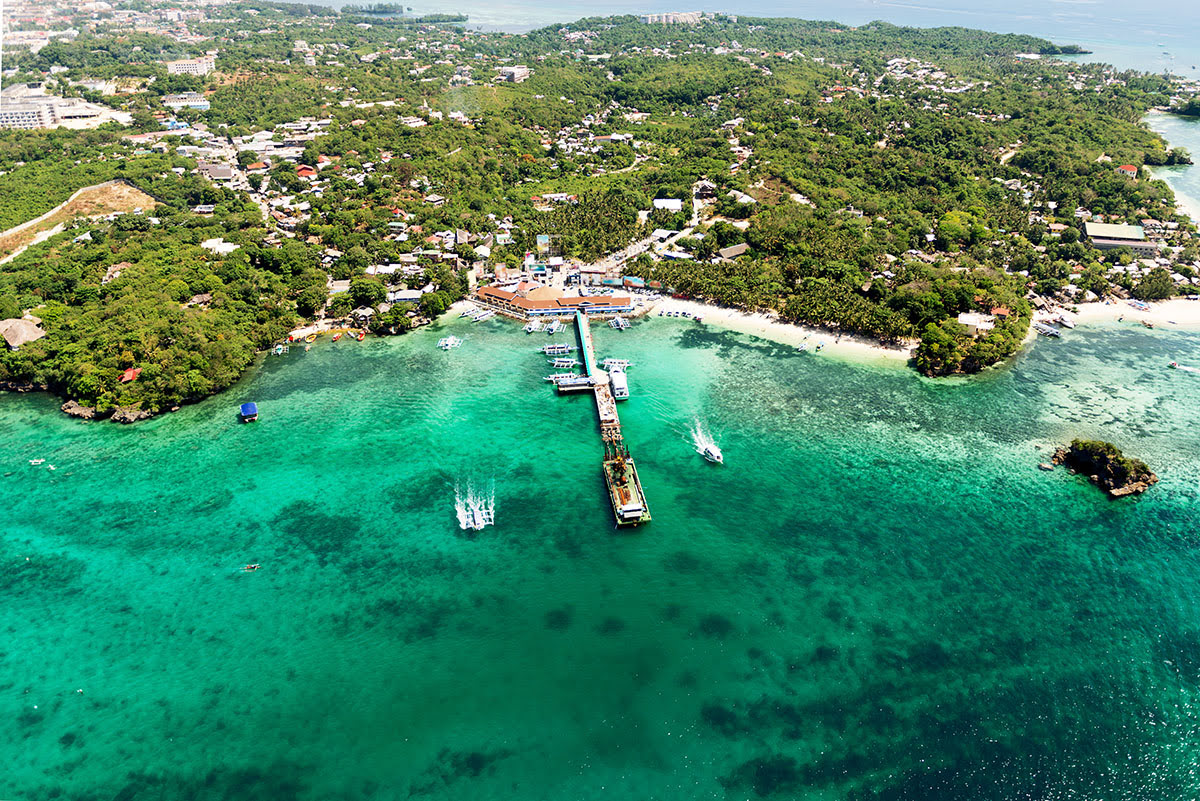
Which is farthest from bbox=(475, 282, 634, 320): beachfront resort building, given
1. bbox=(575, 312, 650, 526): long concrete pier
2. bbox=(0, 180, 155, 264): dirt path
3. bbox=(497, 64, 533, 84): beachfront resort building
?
bbox=(497, 64, 533, 84): beachfront resort building

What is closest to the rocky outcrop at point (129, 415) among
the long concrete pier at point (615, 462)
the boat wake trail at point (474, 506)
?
the boat wake trail at point (474, 506)

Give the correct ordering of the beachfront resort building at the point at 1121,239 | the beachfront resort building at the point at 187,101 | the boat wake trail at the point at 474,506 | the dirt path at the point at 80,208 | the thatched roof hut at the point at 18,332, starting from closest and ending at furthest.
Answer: the boat wake trail at the point at 474,506
the thatched roof hut at the point at 18,332
the dirt path at the point at 80,208
the beachfront resort building at the point at 1121,239
the beachfront resort building at the point at 187,101

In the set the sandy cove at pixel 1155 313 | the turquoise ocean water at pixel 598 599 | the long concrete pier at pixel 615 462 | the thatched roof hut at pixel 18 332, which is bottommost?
the turquoise ocean water at pixel 598 599

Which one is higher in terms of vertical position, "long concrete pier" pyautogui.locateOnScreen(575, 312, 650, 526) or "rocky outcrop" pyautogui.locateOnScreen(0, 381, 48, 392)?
"rocky outcrop" pyautogui.locateOnScreen(0, 381, 48, 392)

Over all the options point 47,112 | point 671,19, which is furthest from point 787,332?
point 671,19

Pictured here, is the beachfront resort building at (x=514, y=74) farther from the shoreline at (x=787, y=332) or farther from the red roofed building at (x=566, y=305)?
the shoreline at (x=787, y=332)

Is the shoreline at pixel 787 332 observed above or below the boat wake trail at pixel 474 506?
above

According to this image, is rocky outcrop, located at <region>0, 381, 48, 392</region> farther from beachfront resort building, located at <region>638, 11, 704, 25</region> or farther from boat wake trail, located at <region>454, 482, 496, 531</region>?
beachfront resort building, located at <region>638, 11, 704, 25</region>
